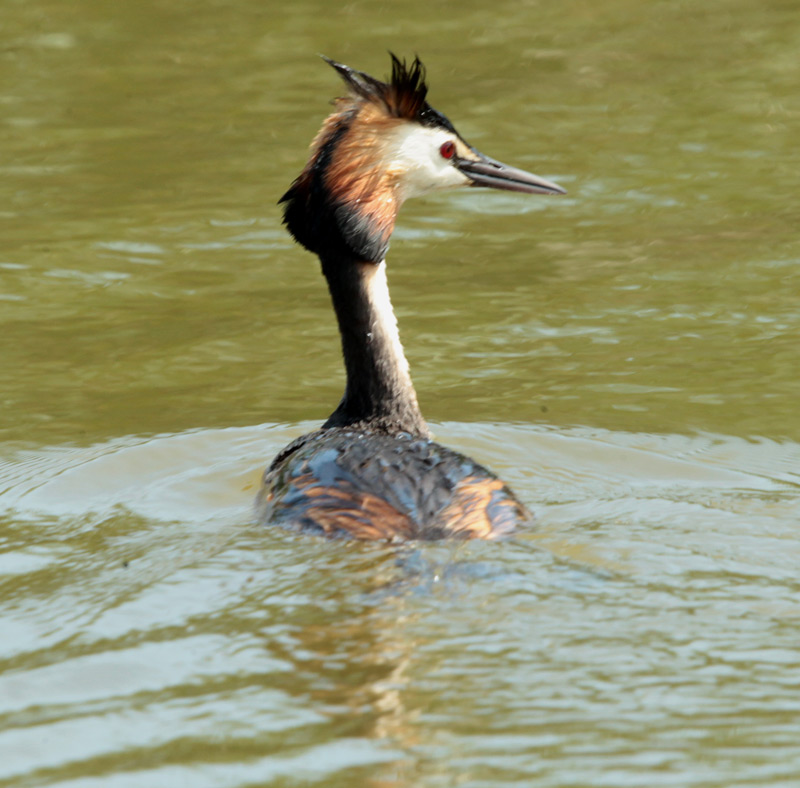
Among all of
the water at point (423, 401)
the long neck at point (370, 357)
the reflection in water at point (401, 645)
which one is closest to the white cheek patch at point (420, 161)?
the long neck at point (370, 357)

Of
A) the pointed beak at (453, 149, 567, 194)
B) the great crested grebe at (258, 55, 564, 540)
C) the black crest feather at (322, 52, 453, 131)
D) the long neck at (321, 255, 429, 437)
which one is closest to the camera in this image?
the great crested grebe at (258, 55, 564, 540)

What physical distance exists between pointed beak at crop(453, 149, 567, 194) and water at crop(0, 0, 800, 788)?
1146 mm

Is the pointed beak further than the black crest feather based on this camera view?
Yes

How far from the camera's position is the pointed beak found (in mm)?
6977

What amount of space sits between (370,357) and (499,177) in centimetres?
113

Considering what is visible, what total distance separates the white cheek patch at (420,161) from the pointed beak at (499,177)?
5 centimetres

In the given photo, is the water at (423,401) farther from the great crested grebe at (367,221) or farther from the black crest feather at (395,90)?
the black crest feather at (395,90)

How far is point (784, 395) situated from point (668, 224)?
94.1 inches

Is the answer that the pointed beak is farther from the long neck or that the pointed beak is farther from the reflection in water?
the reflection in water

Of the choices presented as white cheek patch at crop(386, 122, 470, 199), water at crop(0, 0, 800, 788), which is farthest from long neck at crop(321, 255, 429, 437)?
water at crop(0, 0, 800, 788)

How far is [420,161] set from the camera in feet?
22.0

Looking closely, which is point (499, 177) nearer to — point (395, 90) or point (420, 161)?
point (420, 161)

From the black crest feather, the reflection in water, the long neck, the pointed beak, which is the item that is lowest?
the reflection in water

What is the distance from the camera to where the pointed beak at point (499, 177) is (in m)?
6.98
